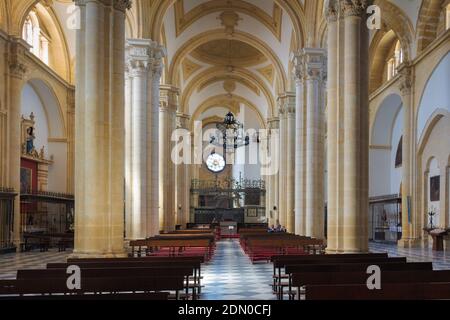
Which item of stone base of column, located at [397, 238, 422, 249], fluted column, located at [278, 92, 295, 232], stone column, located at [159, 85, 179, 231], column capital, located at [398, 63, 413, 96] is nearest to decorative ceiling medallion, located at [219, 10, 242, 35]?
stone column, located at [159, 85, 179, 231]

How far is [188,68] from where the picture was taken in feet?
130

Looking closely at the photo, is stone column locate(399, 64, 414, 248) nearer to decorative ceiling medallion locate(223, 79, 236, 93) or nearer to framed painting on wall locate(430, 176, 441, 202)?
framed painting on wall locate(430, 176, 441, 202)

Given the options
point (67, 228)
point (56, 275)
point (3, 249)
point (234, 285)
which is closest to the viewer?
point (56, 275)

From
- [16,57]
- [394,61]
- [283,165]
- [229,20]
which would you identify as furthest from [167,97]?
[394,61]

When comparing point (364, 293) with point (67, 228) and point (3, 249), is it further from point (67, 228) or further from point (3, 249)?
point (67, 228)

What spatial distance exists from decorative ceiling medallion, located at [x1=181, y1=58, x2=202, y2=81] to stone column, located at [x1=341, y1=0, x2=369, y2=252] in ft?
86.2

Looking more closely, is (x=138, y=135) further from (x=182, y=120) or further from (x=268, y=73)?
(x=268, y=73)

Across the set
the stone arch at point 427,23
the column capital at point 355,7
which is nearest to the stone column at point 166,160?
the stone arch at point 427,23

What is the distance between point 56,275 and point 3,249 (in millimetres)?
15213

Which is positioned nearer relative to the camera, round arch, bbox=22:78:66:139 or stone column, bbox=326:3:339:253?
stone column, bbox=326:3:339:253

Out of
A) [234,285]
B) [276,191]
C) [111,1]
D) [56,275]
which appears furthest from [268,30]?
[56,275]

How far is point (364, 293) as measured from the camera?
5742mm

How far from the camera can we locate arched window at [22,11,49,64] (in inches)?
1012
